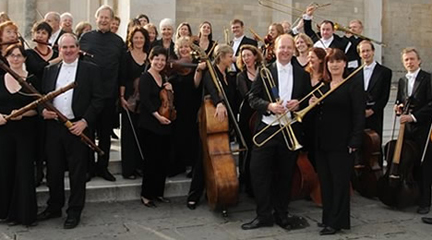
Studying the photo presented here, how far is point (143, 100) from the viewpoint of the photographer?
502cm

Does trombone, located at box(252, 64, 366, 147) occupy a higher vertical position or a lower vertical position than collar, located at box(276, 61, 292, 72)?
lower

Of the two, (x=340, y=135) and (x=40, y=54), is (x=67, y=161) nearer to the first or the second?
→ (x=40, y=54)

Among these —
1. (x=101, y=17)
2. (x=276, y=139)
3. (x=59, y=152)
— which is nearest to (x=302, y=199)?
(x=276, y=139)

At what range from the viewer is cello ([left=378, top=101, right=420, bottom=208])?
5207mm

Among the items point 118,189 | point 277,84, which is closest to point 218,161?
point 277,84

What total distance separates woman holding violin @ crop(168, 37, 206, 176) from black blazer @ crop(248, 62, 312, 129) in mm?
905

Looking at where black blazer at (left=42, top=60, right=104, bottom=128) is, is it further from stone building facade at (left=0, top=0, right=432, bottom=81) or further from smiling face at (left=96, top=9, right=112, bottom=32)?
stone building facade at (left=0, top=0, right=432, bottom=81)

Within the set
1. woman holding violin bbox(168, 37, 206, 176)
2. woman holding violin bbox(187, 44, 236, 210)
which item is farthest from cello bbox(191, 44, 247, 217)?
woman holding violin bbox(168, 37, 206, 176)

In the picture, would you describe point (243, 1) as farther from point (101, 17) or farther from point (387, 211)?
point (387, 211)

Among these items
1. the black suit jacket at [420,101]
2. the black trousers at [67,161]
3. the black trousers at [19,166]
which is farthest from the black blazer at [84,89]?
the black suit jacket at [420,101]

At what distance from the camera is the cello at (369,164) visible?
542cm

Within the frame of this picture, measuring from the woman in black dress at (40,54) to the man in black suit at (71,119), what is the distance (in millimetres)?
426

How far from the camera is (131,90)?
559 centimetres

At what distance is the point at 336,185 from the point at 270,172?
59 cm
